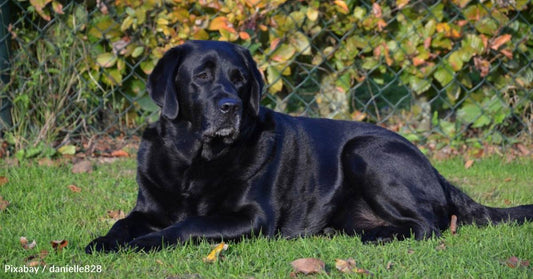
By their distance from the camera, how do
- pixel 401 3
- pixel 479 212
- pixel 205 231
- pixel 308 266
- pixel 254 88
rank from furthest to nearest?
pixel 401 3
pixel 479 212
pixel 254 88
pixel 205 231
pixel 308 266

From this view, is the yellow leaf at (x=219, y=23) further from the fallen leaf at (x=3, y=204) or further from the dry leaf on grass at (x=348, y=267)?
the dry leaf on grass at (x=348, y=267)

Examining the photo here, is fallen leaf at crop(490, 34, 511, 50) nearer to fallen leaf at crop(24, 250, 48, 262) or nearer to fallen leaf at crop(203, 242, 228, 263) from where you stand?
fallen leaf at crop(203, 242, 228, 263)

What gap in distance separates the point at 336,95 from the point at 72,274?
3344 millimetres

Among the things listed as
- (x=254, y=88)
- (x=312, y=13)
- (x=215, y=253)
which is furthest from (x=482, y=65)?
(x=215, y=253)

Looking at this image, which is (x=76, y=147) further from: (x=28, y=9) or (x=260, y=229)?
(x=260, y=229)

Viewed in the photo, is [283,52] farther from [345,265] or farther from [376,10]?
[345,265]

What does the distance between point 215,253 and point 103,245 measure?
501 mm

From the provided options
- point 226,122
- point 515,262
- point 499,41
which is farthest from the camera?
point 499,41

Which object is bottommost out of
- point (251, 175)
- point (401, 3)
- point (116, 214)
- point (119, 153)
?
point (119, 153)

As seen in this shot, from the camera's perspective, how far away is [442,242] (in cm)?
330

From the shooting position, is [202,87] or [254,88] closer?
[202,87]

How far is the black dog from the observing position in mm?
3287

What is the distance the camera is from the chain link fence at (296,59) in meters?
5.04

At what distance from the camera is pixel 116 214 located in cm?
379
